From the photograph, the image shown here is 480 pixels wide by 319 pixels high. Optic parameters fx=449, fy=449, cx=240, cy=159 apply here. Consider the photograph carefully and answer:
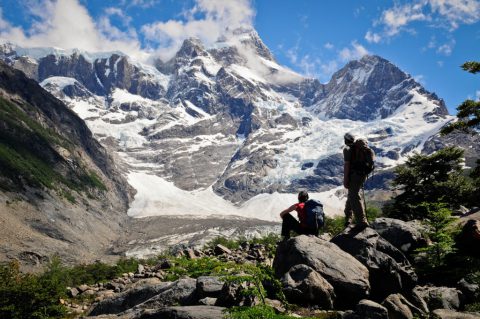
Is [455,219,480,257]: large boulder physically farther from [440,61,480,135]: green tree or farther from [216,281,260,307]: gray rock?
[216,281,260,307]: gray rock

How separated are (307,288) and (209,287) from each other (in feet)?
8.44

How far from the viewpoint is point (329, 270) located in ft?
41.8

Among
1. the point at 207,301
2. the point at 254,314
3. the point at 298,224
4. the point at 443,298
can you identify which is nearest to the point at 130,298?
the point at 207,301

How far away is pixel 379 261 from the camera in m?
13.8

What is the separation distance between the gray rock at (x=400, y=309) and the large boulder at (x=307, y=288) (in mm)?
1583

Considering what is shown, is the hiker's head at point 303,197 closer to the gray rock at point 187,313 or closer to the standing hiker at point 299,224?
the standing hiker at point 299,224

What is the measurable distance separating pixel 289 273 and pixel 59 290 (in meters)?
11.1

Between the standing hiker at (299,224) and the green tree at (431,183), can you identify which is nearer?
the standing hiker at (299,224)

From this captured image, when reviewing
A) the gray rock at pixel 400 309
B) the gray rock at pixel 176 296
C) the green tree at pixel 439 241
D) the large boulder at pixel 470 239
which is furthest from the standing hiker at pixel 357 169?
the gray rock at pixel 176 296

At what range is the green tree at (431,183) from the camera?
2903 centimetres

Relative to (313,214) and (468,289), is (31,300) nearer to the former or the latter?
(313,214)

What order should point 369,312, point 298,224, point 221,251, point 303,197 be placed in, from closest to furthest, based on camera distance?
point 369,312 < point 298,224 < point 303,197 < point 221,251

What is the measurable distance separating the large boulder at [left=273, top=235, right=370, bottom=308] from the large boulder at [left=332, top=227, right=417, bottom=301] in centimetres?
52

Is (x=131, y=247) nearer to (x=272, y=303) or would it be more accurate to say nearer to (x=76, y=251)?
(x=76, y=251)
